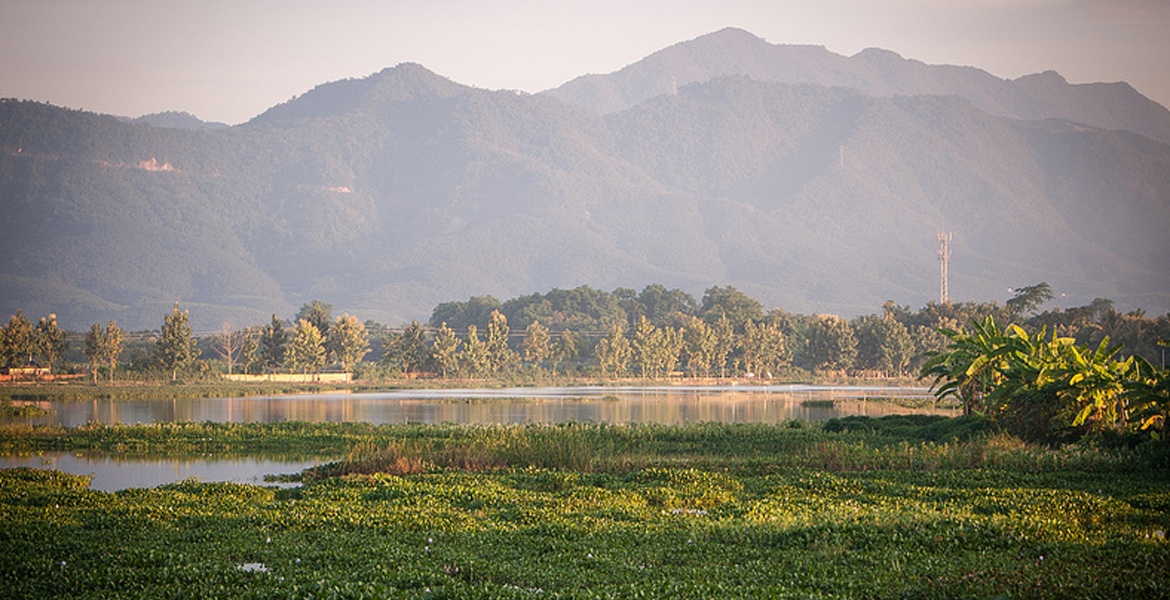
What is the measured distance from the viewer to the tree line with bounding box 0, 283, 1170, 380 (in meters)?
83.9

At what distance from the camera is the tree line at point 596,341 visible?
275 ft

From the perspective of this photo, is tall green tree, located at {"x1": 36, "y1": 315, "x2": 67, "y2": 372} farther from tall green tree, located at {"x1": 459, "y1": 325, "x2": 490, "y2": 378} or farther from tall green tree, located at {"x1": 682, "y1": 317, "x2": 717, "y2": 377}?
tall green tree, located at {"x1": 682, "y1": 317, "x2": 717, "y2": 377}

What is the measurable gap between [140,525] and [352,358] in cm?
8692

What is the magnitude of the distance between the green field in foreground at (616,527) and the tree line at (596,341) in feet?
203

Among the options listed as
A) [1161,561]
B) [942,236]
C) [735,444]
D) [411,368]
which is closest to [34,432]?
[735,444]

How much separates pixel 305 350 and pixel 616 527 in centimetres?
8355

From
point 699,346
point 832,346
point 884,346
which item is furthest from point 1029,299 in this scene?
point 699,346

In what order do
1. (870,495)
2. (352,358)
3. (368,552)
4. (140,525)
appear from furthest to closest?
(352,358) < (870,495) < (140,525) < (368,552)

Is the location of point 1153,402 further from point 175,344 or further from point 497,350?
point 497,350

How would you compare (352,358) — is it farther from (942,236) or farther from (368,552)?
(942,236)

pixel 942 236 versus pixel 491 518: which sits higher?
pixel 942 236

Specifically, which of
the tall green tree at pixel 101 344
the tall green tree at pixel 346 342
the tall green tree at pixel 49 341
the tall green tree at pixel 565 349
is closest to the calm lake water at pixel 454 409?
the tall green tree at pixel 101 344

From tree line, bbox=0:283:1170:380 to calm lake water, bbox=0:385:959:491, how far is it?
763 inches

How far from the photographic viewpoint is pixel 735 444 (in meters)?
32.3
